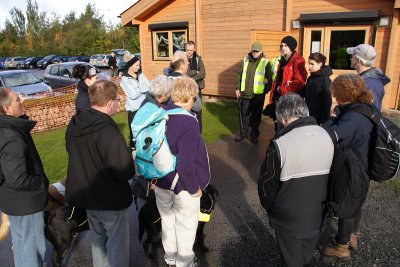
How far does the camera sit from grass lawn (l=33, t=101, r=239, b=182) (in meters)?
6.16

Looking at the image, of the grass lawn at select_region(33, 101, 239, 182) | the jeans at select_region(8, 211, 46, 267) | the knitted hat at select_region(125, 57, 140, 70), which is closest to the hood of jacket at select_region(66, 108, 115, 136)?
the jeans at select_region(8, 211, 46, 267)

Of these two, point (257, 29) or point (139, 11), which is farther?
point (139, 11)

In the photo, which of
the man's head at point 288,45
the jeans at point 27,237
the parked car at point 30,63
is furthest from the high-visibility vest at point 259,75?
the parked car at point 30,63

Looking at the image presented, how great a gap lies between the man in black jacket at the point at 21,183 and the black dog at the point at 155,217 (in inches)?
38.6

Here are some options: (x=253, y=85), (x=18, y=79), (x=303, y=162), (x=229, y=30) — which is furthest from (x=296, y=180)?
(x=18, y=79)

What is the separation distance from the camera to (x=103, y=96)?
2.54 metres

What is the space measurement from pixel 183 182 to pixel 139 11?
11.2 metres

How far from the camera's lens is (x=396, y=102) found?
8922 mm

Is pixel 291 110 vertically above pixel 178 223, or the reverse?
pixel 291 110

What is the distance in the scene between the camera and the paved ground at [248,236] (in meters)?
3.37

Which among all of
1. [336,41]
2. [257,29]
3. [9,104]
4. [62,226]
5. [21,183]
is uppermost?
[257,29]

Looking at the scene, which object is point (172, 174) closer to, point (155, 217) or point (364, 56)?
point (155, 217)

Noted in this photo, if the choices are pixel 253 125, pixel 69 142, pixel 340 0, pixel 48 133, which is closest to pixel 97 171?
pixel 69 142

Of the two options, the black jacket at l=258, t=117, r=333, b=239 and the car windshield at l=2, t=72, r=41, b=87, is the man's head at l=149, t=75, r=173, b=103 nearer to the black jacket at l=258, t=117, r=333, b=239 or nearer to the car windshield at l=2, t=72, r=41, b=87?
the black jacket at l=258, t=117, r=333, b=239
